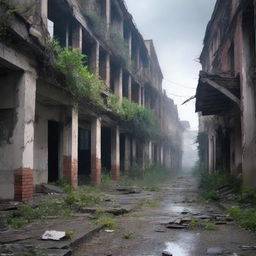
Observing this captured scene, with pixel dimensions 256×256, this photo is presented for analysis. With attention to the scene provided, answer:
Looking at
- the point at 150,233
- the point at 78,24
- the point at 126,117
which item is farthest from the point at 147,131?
the point at 150,233

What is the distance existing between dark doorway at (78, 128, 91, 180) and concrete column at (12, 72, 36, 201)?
10523 mm

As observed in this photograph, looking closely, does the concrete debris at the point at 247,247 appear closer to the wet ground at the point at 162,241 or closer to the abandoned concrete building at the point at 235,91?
the wet ground at the point at 162,241

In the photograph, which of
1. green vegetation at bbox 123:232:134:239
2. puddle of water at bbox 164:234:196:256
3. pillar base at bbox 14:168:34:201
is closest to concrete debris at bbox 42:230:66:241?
green vegetation at bbox 123:232:134:239

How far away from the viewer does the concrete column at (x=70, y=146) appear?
1372 cm

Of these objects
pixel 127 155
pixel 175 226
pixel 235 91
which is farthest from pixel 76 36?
pixel 175 226

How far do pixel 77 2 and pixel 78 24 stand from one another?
2.92ft

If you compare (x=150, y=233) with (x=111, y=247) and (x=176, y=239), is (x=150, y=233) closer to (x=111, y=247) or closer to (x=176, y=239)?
(x=176, y=239)

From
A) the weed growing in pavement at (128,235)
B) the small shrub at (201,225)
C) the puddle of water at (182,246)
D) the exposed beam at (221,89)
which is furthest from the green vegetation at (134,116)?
the puddle of water at (182,246)

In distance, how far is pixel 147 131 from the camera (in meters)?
24.8

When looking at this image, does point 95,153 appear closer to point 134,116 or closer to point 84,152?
point 84,152

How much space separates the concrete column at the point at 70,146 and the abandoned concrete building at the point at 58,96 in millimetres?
28

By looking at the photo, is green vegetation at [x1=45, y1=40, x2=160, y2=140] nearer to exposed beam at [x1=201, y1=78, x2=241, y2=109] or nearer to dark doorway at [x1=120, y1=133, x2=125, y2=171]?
dark doorway at [x1=120, y1=133, x2=125, y2=171]

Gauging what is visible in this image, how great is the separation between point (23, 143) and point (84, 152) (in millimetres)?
10962

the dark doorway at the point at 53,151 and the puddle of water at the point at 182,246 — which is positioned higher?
the dark doorway at the point at 53,151
